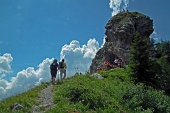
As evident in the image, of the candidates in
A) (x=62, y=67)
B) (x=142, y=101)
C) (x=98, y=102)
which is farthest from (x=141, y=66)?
(x=98, y=102)

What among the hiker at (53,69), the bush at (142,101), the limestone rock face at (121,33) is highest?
the limestone rock face at (121,33)

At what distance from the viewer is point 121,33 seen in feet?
167

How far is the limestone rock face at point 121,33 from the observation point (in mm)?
50562

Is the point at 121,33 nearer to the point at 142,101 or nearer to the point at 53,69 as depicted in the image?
the point at 53,69

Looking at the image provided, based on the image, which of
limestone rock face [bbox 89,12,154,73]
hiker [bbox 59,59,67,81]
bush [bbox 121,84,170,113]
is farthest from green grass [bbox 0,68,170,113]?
limestone rock face [bbox 89,12,154,73]

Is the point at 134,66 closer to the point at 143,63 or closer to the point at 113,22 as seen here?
the point at 143,63

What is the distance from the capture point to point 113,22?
5572 centimetres

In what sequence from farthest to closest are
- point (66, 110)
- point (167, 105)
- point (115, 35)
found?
point (115, 35)
point (167, 105)
point (66, 110)

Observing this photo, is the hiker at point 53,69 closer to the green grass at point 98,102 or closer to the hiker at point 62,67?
the hiker at point 62,67

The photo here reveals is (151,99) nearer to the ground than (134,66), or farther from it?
nearer to the ground

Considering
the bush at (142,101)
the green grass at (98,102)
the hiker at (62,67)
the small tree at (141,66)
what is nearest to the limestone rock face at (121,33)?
the small tree at (141,66)

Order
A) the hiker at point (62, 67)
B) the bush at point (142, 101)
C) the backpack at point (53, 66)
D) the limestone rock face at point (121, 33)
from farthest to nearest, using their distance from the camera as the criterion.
A: the limestone rock face at point (121, 33) < the hiker at point (62, 67) < the backpack at point (53, 66) < the bush at point (142, 101)

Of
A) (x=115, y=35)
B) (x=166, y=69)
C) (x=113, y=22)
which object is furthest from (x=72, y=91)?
(x=113, y=22)

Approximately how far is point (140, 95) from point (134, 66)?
405 inches
